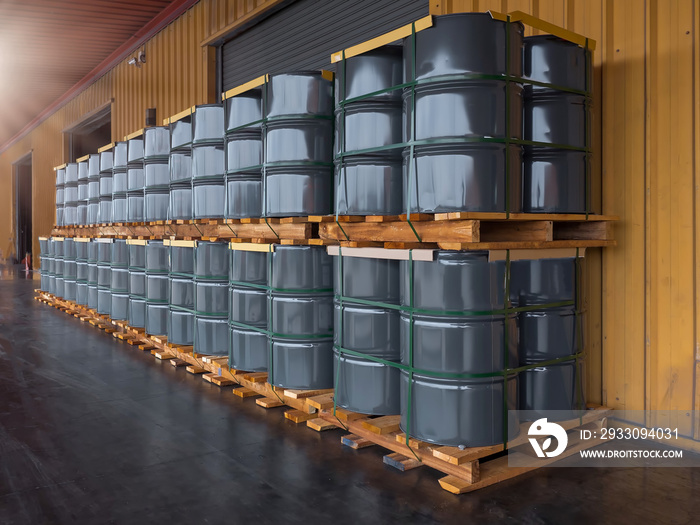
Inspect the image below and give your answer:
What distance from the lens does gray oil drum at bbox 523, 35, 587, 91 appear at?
419 centimetres

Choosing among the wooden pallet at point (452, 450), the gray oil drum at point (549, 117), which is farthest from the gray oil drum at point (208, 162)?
the gray oil drum at point (549, 117)

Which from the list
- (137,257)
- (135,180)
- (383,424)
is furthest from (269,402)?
(135,180)

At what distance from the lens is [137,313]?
852 cm

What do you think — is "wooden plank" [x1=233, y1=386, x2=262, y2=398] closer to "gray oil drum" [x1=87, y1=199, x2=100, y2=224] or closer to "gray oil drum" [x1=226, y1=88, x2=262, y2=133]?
"gray oil drum" [x1=226, y1=88, x2=262, y2=133]

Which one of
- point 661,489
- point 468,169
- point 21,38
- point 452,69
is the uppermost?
point 21,38

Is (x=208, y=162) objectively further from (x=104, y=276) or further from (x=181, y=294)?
(x=104, y=276)

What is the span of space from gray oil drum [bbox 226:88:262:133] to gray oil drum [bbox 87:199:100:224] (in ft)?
17.8

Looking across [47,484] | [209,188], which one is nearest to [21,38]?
[209,188]

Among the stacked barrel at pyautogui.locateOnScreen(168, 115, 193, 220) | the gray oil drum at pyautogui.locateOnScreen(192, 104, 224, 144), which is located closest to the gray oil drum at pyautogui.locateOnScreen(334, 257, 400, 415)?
the gray oil drum at pyautogui.locateOnScreen(192, 104, 224, 144)

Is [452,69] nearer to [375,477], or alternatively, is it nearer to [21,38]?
[375,477]

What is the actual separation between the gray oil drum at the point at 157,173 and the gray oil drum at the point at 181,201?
49cm

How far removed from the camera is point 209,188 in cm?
663

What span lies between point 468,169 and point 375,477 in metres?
1.98

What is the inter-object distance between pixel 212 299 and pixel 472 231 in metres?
3.68
